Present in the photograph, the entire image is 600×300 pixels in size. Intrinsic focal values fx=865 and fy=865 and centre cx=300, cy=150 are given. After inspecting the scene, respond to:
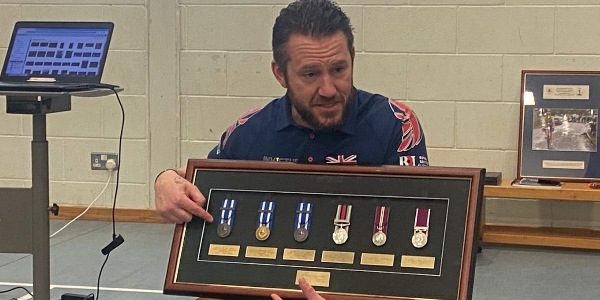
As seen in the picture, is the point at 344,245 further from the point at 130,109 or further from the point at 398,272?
the point at 130,109

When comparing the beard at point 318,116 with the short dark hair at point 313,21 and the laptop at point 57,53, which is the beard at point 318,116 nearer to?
the short dark hair at point 313,21

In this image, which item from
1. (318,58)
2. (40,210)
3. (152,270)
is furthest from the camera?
(152,270)

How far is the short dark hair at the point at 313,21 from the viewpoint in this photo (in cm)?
204

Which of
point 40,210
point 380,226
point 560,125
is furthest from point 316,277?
point 560,125

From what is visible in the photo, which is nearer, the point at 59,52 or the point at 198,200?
the point at 198,200

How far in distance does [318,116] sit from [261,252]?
47 cm

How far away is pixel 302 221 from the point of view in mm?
1737

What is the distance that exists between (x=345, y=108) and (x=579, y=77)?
293 cm

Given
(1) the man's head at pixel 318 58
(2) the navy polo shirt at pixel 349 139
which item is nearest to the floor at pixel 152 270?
(2) the navy polo shirt at pixel 349 139

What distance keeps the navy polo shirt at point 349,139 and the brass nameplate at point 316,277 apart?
1.65ft

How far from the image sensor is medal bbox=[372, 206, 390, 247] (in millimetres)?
1676

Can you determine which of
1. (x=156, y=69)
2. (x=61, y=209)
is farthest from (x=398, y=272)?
(x=61, y=209)

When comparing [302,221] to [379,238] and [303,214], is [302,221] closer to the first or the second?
[303,214]

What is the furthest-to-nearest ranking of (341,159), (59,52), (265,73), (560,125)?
(265,73) → (560,125) → (59,52) → (341,159)
